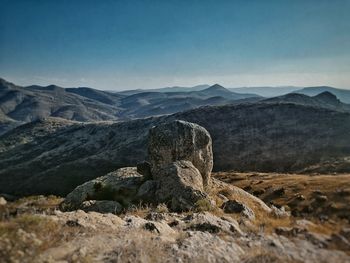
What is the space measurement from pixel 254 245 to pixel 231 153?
4756 inches

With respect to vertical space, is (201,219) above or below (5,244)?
below

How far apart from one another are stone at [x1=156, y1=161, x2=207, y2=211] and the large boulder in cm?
634

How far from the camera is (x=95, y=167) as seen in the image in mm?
136750

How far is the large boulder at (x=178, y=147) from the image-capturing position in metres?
34.4

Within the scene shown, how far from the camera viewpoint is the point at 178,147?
3459 cm

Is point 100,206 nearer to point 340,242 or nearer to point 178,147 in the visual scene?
point 178,147

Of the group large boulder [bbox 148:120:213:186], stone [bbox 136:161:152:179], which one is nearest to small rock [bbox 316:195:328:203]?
large boulder [bbox 148:120:213:186]

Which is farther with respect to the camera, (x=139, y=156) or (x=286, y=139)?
(x=139, y=156)

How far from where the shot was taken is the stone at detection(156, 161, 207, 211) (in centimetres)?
2167

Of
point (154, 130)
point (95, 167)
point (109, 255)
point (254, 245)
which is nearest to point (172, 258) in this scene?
point (109, 255)

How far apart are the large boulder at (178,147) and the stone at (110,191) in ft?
9.55

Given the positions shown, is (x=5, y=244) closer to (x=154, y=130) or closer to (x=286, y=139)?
(x=154, y=130)

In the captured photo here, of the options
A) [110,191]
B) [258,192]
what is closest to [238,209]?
[110,191]

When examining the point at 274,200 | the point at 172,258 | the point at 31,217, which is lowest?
the point at 274,200
